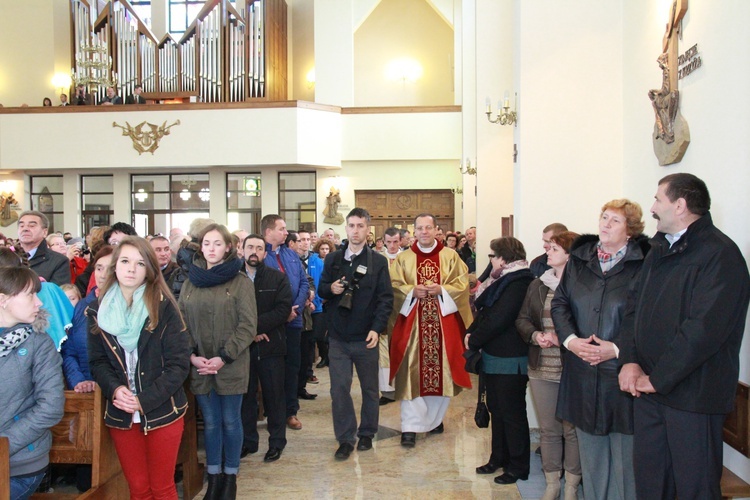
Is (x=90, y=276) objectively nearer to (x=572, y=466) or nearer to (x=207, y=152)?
(x=572, y=466)

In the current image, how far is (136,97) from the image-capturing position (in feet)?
53.3

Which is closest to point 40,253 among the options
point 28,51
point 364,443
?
point 364,443

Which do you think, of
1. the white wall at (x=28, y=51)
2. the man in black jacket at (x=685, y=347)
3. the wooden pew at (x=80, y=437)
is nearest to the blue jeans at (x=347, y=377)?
the wooden pew at (x=80, y=437)

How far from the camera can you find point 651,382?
2.82m

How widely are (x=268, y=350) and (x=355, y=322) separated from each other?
0.64 metres

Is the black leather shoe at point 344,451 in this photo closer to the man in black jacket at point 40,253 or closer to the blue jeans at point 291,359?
the blue jeans at point 291,359

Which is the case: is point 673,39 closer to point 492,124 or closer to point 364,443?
point 364,443

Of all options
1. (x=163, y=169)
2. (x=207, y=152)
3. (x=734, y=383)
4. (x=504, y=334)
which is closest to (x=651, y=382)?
(x=734, y=383)

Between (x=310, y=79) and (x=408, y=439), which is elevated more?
(x=310, y=79)

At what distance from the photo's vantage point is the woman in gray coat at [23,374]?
2.72 meters

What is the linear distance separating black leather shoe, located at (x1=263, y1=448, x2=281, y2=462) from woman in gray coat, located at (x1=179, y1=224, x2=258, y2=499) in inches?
30.2

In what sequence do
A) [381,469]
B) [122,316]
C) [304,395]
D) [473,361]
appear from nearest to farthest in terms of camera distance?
[122,316] < [473,361] < [381,469] < [304,395]

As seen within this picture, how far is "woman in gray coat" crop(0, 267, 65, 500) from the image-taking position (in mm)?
2717

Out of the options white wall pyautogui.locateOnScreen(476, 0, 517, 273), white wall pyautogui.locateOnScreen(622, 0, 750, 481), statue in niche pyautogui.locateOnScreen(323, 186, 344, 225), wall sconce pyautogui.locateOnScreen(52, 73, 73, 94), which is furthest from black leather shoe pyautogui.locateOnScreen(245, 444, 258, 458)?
wall sconce pyautogui.locateOnScreen(52, 73, 73, 94)
